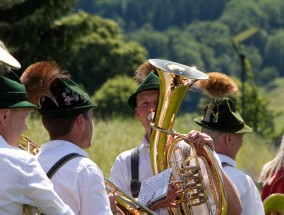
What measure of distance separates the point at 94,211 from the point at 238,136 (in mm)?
1632

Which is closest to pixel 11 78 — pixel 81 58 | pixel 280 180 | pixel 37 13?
pixel 280 180

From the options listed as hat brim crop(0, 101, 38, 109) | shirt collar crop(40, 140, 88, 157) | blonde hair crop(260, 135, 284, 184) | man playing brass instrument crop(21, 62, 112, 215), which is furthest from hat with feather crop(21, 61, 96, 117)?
blonde hair crop(260, 135, 284, 184)

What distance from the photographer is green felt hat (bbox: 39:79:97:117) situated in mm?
5012

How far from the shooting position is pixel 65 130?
5004 millimetres

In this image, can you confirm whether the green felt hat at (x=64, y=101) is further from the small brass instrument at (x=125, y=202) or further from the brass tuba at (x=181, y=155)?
the brass tuba at (x=181, y=155)

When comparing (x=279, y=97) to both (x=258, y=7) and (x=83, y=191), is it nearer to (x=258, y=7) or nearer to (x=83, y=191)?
(x=258, y=7)

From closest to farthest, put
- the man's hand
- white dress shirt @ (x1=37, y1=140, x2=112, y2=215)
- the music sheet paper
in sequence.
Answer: white dress shirt @ (x1=37, y1=140, x2=112, y2=215) < the man's hand < the music sheet paper

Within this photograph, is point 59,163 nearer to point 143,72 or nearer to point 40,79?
point 40,79

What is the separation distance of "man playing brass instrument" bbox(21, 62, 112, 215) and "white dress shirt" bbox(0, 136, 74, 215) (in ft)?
1.48

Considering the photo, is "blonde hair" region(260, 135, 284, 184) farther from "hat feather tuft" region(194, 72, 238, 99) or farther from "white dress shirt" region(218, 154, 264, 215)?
"white dress shirt" region(218, 154, 264, 215)

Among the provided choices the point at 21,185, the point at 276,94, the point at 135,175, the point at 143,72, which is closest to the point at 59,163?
the point at 21,185

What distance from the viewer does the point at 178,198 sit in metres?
5.48

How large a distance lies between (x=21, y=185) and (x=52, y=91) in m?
0.91

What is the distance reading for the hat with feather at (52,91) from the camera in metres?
4.99
